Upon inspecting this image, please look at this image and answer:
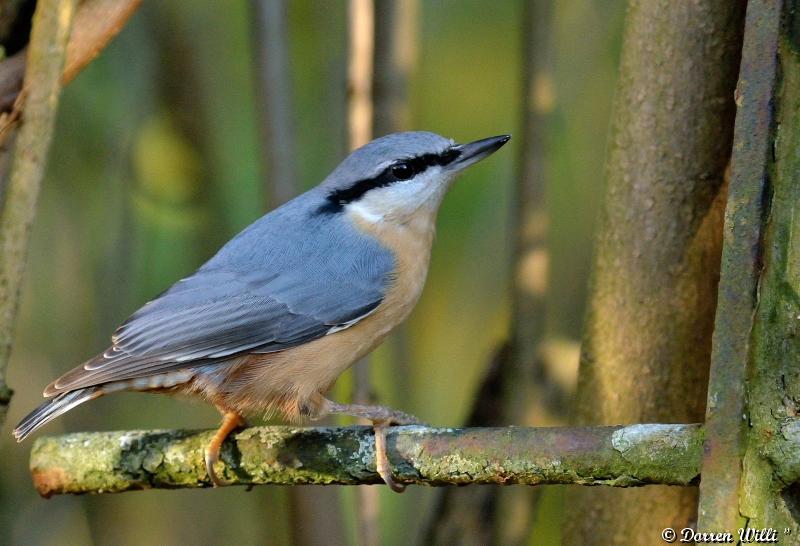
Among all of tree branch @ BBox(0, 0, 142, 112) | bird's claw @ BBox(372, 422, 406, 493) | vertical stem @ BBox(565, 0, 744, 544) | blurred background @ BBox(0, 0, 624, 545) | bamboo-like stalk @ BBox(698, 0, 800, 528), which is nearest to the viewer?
bamboo-like stalk @ BBox(698, 0, 800, 528)

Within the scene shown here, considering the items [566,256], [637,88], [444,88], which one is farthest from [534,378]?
[444,88]

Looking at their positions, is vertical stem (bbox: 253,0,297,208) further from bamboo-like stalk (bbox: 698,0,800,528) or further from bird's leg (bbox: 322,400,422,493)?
bamboo-like stalk (bbox: 698,0,800,528)

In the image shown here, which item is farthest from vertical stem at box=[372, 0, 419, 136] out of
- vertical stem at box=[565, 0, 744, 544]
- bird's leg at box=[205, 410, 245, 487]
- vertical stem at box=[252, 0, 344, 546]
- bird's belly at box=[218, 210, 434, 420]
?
bird's leg at box=[205, 410, 245, 487]

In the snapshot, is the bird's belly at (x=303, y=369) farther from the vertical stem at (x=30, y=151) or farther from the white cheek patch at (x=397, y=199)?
the vertical stem at (x=30, y=151)

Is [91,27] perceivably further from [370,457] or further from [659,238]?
[659,238]

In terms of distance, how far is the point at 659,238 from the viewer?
2.19m

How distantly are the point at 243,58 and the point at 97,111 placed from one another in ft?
2.45

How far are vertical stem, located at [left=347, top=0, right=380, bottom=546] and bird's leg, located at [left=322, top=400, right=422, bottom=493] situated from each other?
0.42 meters

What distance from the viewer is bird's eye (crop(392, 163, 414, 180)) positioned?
106 inches

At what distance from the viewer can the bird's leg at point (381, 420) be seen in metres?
1.97

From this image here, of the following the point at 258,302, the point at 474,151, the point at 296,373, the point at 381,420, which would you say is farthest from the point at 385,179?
the point at 381,420

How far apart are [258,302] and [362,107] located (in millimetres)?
690

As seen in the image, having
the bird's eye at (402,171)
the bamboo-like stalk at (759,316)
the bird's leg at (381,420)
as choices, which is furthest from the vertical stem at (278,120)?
the bamboo-like stalk at (759,316)

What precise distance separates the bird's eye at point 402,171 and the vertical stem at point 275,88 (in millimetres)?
387
